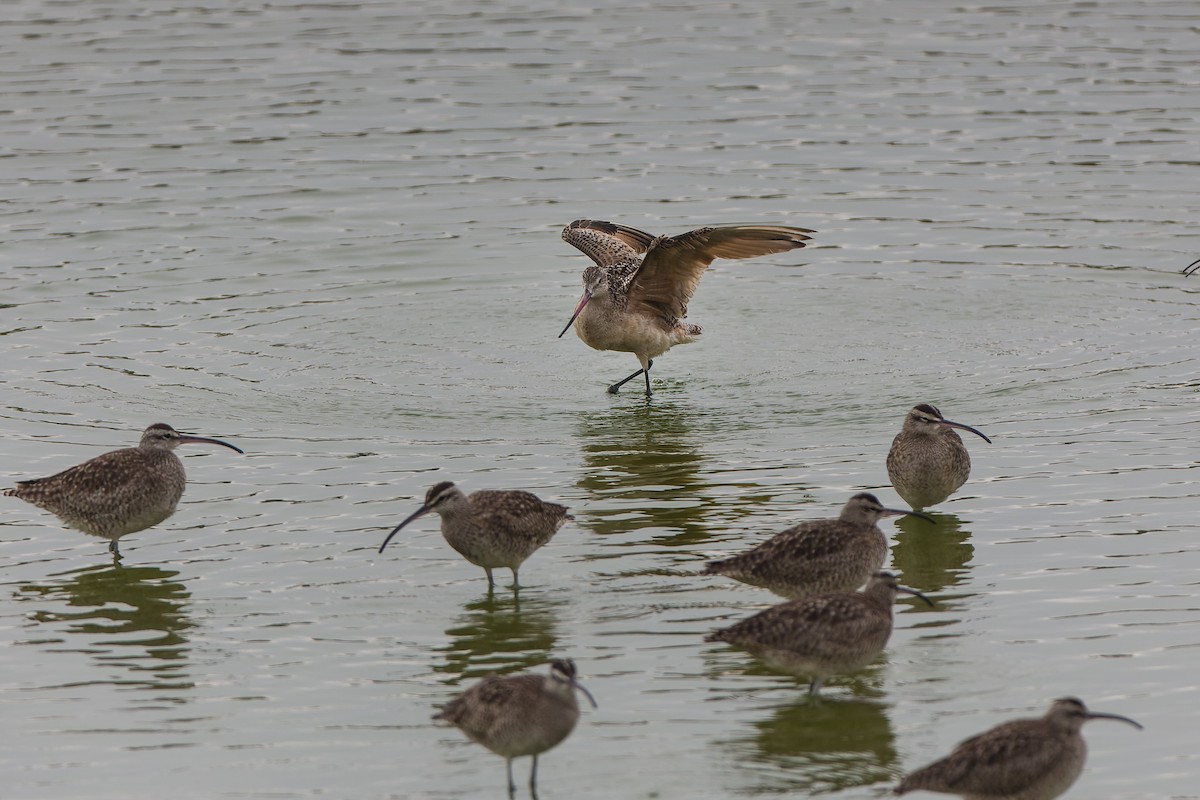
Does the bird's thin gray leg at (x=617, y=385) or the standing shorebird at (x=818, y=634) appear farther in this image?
the bird's thin gray leg at (x=617, y=385)

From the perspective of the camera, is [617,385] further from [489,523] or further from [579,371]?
[489,523]

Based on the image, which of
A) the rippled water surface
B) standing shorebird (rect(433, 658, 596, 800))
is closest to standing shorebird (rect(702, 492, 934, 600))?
the rippled water surface

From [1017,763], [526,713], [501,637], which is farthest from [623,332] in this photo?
[1017,763]

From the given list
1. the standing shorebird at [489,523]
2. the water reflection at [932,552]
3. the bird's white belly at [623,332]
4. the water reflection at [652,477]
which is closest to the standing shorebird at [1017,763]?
the water reflection at [932,552]

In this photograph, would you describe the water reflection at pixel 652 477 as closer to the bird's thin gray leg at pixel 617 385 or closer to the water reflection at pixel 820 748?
the bird's thin gray leg at pixel 617 385

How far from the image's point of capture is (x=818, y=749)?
9.02 metres

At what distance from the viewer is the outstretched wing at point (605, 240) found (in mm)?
18141

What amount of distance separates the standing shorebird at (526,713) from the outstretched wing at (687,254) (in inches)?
288

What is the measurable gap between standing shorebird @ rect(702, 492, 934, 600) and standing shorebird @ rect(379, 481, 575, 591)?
122cm

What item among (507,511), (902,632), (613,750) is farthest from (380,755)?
(902,632)

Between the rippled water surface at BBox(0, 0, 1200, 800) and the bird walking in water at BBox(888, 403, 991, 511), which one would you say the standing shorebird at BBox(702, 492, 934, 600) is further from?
the bird walking in water at BBox(888, 403, 991, 511)

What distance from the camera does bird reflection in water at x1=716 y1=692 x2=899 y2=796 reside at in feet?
28.4

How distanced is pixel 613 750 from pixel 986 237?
1240cm

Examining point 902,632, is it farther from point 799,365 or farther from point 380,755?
point 799,365
